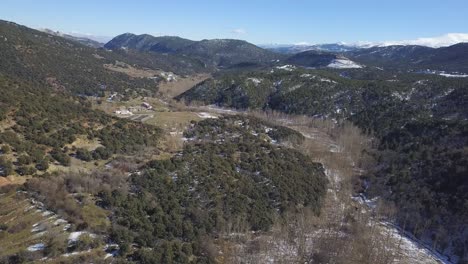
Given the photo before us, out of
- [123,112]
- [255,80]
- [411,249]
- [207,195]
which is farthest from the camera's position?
[255,80]

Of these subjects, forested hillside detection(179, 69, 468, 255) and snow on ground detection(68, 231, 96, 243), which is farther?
forested hillside detection(179, 69, 468, 255)

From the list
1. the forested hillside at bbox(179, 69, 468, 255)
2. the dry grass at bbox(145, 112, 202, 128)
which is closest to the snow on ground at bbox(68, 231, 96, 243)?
the forested hillside at bbox(179, 69, 468, 255)

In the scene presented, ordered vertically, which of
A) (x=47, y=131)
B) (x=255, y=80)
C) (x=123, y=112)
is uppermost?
(x=255, y=80)

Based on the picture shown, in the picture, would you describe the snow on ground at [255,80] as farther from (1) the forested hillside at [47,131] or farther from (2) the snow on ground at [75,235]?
(2) the snow on ground at [75,235]

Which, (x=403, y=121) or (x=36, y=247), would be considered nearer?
(x=36, y=247)

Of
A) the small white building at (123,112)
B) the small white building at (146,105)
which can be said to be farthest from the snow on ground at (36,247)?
the small white building at (146,105)

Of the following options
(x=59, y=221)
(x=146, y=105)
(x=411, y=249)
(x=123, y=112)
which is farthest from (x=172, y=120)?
(x=411, y=249)

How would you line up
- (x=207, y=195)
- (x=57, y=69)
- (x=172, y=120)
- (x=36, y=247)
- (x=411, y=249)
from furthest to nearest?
(x=57, y=69) → (x=172, y=120) → (x=411, y=249) → (x=207, y=195) → (x=36, y=247)

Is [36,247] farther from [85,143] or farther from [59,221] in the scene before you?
[85,143]

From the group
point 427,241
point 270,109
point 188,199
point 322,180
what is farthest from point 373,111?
point 188,199

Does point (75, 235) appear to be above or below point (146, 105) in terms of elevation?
below

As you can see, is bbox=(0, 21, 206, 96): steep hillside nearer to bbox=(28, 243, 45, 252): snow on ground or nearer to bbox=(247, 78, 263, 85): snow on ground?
bbox=(247, 78, 263, 85): snow on ground
